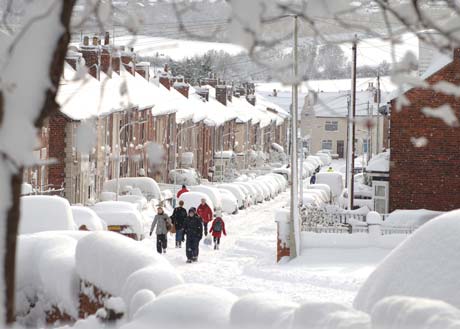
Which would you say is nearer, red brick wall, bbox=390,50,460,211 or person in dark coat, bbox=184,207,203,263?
person in dark coat, bbox=184,207,203,263

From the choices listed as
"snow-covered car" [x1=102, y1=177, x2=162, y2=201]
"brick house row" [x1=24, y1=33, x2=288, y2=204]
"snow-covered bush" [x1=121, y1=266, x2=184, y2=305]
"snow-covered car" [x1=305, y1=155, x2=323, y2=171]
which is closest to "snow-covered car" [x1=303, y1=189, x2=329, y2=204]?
"brick house row" [x1=24, y1=33, x2=288, y2=204]

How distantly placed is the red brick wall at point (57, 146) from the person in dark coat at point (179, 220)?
578 inches

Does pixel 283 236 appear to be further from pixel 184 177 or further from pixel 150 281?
pixel 184 177

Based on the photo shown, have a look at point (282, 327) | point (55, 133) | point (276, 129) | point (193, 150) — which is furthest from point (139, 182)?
point (276, 129)

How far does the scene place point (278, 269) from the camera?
2488cm

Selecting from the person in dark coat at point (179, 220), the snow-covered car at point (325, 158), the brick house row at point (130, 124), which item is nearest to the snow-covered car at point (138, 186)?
the brick house row at point (130, 124)

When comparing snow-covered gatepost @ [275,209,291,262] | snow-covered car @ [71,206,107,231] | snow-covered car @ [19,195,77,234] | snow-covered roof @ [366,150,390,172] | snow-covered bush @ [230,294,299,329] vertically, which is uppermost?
snow-covered roof @ [366,150,390,172]

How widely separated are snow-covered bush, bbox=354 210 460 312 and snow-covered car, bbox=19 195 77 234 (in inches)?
395

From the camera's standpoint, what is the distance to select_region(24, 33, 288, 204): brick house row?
39.2m

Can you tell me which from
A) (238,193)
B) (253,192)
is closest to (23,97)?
(238,193)

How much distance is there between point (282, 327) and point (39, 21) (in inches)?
108

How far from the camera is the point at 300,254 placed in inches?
1077

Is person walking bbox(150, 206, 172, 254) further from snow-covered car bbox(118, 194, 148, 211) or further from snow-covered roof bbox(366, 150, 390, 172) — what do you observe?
snow-covered car bbox(118, 194, 148, 211)

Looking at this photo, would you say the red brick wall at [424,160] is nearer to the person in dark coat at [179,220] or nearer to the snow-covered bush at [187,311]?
the person in dark coat at [179,220]
